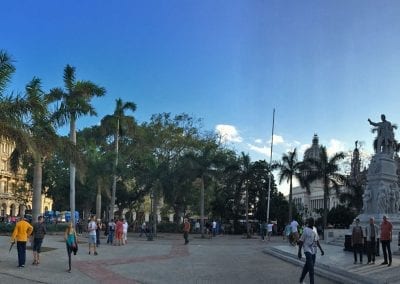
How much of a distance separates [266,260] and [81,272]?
869 cm

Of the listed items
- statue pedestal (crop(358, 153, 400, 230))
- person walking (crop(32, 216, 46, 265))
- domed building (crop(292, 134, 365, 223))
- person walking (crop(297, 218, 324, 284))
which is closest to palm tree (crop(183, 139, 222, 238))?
Answer: domed building (crop(292, 134, 365, 223))

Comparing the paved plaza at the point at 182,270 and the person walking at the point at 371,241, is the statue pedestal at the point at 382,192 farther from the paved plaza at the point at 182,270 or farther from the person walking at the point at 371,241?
the person walking at the point at 371,241

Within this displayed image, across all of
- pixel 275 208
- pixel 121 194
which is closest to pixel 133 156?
pixel 121 194

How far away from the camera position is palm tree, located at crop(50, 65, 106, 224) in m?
27.7

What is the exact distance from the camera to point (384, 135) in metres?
31.2

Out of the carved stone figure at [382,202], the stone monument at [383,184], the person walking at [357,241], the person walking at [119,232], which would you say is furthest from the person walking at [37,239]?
the carved stone figure at [382,202]

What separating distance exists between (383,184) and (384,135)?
3.06m

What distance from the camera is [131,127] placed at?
167 feet

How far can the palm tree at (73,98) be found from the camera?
2766 centimetres

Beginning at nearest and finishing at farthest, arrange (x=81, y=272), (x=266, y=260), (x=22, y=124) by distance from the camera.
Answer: (x=81, y=272) → (x=22, y=124) → (x=266, y=260)

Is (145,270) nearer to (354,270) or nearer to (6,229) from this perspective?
(354,270)

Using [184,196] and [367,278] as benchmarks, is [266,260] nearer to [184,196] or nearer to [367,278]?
[367,278]

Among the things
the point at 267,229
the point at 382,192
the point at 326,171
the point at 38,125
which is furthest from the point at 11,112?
the point at 326,171

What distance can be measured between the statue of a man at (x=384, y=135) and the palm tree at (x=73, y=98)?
1667 cm
